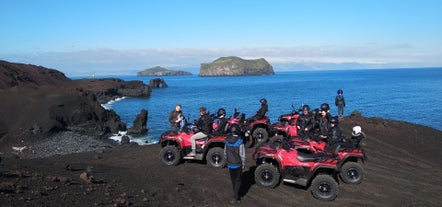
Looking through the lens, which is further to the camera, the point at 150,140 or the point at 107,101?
the point at 107,101

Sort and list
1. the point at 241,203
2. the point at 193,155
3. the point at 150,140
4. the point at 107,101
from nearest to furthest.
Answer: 1. the point at 241,203
2. the point at 193,155
3. the point at 150,140
4. the point at 107,101

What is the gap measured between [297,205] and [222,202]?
1.86 meters

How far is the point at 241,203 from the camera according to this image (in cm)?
1000

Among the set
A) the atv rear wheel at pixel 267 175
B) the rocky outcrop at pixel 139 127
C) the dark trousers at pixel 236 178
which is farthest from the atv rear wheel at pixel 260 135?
the rocky outcrop at pixel 139 127

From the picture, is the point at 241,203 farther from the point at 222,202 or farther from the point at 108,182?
the point at 108,182

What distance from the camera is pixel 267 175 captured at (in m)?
11.1

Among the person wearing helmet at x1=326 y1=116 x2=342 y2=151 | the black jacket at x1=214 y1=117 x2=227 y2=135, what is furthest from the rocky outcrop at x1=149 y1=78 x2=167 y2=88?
the person wearing helmet at x1=326 y1=116 x2=342 y2=151

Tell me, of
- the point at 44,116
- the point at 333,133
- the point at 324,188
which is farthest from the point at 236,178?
the point at 44,116

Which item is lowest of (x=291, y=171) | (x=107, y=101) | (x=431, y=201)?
(x=107, y=101)

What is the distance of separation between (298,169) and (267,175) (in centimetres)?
90

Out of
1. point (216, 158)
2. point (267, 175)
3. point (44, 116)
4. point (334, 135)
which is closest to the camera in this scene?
point (267, 175)

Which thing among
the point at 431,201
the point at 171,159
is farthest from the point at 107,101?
the point at 431,201

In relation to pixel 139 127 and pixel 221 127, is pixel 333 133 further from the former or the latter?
pixel 139 127

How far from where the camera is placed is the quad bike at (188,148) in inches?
517
